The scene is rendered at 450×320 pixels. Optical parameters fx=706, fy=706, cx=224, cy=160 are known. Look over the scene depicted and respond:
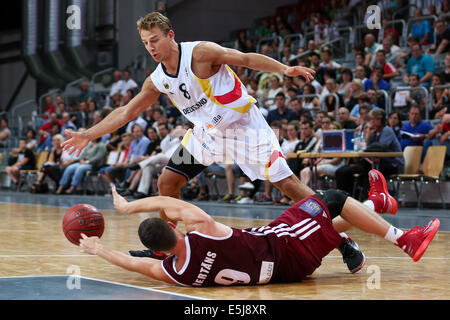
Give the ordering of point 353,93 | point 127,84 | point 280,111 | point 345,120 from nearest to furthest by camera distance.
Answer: point 345,120, point 353,93, point 280,111, point 127,84

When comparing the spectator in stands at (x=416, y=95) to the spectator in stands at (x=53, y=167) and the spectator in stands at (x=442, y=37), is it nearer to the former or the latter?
the spectator in stands at (x=442, y=37)

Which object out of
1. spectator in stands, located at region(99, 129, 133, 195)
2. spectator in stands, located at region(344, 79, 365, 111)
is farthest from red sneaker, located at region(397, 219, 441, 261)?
spectator in stands, located at region(99, 129, 133, 195)

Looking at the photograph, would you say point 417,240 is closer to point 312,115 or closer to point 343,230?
point 343,230

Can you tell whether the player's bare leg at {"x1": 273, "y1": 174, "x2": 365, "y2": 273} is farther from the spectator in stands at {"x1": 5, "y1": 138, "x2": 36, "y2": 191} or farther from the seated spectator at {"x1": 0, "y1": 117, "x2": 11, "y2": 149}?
the seated spectator at {"x1": 0, "y1": 117, "x2": 11, "y2": 149}

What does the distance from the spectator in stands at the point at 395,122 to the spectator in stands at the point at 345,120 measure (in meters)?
0.62

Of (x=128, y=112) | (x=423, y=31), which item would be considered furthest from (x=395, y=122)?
(x=128, y=112)

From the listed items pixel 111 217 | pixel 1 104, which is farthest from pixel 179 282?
pixel 1 104

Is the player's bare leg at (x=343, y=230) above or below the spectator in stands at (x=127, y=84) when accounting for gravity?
below

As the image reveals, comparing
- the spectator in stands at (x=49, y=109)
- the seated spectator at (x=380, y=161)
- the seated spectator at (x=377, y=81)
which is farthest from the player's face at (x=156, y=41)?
the spectator in stands at (x=49, y=109)

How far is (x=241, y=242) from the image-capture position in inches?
165

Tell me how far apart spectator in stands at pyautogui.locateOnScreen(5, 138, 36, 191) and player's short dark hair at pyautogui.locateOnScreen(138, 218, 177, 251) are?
15238mm

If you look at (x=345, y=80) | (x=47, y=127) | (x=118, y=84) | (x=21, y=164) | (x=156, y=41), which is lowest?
(x=21, y=164)

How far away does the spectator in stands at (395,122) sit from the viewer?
452 inches

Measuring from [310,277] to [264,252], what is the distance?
2.15 feet
